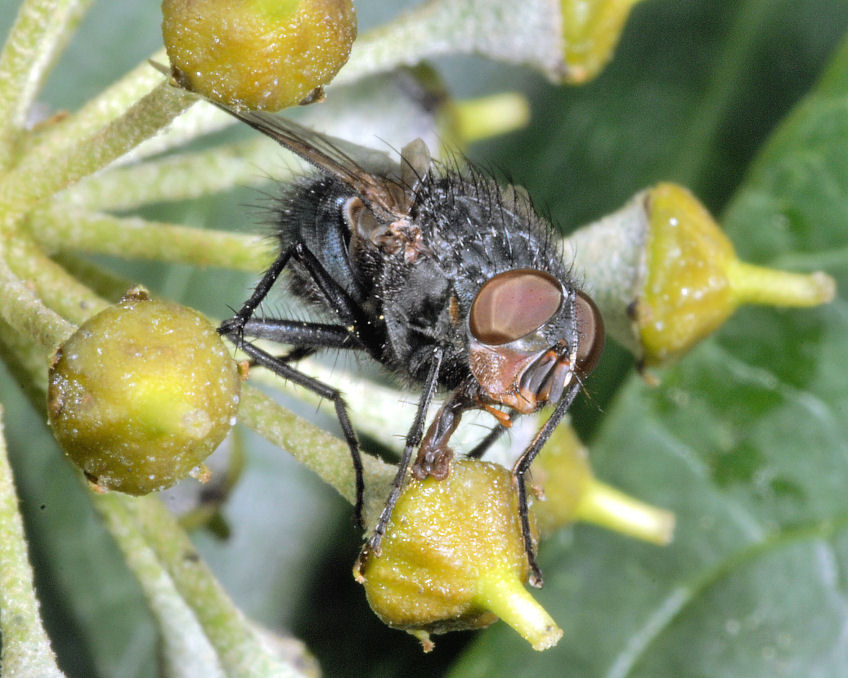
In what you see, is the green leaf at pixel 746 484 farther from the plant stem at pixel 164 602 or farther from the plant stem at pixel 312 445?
the plant stem at pixel 312 445

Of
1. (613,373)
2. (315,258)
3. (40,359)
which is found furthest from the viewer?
(613,373)

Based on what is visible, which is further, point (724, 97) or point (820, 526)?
point (724, 97)

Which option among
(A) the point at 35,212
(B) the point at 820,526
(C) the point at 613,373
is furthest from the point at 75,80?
(B) the point at 820,526

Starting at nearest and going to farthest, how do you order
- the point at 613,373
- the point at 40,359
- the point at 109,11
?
1. the point at 40,359
2. the point at 613,373
3. the point at 109,11

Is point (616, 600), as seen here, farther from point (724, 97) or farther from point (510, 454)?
point (724, 97)

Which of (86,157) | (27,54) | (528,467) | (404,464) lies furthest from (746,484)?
(27,54)

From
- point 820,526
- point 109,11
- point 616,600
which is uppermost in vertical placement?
point 109,11

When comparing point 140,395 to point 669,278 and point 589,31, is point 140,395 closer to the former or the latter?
point 669,278

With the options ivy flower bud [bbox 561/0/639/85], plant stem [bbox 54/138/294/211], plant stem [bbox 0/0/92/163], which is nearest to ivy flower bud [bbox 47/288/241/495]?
plant stem [bbox 0/0/92/163]
